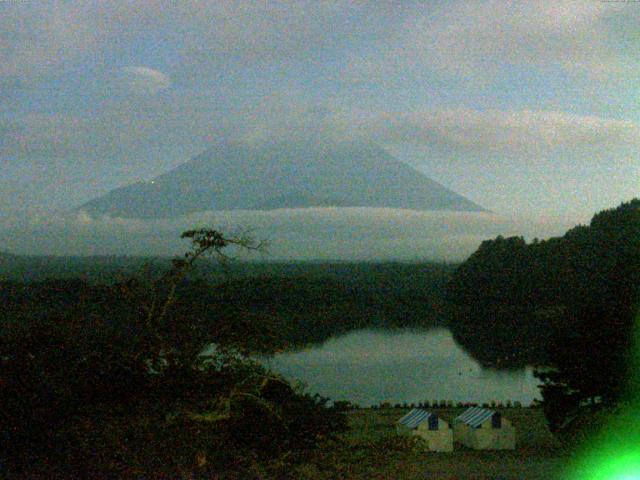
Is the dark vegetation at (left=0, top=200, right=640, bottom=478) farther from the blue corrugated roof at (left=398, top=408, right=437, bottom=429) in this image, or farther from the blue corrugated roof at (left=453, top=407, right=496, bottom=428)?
the blue corrugated roof at (left=453, top=407, right=496, bottom=428)

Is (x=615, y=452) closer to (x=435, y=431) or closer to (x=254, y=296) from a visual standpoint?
(x=435, y=431)

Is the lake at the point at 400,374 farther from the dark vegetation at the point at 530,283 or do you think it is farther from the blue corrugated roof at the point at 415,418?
the blue corrugated roof at the point at 415,418

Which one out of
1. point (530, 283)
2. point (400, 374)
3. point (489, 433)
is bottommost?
point (400, 374)

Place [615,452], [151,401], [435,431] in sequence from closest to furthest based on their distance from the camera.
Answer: [151,401], [615,452], [435,431]

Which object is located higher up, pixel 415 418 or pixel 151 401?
pixel 151 401

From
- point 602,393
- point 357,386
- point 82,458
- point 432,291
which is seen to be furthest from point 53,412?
point 432,291

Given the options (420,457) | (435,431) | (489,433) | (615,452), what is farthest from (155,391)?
(489,433)

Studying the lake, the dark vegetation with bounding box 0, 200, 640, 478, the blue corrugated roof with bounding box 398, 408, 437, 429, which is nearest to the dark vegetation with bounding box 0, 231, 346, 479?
the dark vegetation with bounding box 0, 200, 640, 478

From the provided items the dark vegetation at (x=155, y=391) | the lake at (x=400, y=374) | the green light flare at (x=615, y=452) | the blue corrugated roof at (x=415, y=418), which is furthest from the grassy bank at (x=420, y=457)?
the lake at (x=400, y=374)
